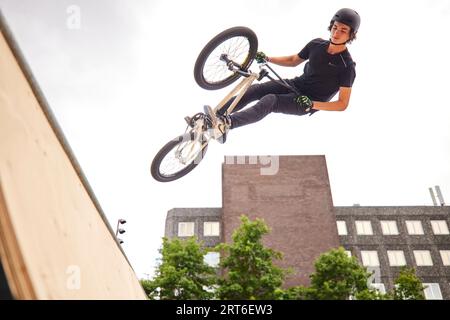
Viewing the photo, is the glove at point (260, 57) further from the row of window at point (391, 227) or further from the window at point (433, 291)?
the window at point (433, 291)

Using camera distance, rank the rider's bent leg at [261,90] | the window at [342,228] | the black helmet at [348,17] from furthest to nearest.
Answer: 1. the window at [342,228]
2. the rider's bent leg at [261,90]
3. the black helmet at [348,17]

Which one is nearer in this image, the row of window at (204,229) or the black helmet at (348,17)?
the black helmet at (348,17)

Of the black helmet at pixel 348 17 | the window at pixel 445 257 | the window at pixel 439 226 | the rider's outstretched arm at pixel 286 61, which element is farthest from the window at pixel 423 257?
the black helmet at pixel 348 17

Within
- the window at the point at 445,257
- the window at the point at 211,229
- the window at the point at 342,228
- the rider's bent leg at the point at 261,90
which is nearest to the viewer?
the rider's bent leg at the point at 261,90

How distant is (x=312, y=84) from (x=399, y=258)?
28965 mm

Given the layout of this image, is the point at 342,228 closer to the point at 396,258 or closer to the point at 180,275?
the point at 396,258

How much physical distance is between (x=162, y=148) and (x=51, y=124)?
2.49 meters

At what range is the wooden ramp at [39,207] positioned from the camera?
2.02 metres

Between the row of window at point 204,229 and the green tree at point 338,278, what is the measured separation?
47.0 feet

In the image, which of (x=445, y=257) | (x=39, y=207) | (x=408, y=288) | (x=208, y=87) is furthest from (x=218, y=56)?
(x=445, y=257)

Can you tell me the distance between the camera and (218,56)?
5.93m

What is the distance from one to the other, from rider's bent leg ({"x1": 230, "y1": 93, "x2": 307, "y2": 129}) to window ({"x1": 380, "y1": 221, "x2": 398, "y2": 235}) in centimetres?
2888
